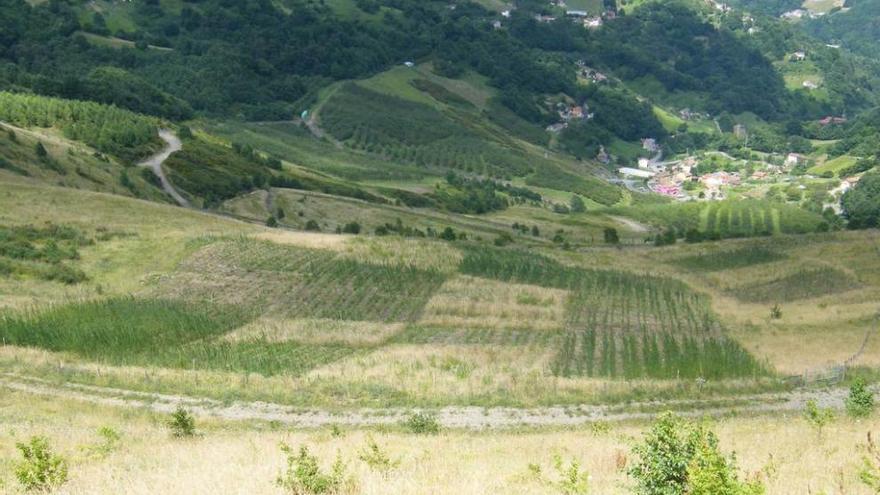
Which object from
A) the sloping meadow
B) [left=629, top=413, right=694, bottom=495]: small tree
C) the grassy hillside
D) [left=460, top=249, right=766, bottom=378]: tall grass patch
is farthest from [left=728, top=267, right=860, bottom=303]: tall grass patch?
[left=629, top=413, right=694, bottom=495]: small tree

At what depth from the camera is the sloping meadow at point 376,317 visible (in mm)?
42781

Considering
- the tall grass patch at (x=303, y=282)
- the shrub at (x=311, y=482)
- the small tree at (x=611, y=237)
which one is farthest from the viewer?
the small tree at (x=611, y=237)

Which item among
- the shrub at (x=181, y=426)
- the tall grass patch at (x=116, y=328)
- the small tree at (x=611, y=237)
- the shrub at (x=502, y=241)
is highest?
the small tree at (x=611, y=237)

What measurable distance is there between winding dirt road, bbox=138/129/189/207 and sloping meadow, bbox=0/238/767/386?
42.7 metres

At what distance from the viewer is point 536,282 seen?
63219mm

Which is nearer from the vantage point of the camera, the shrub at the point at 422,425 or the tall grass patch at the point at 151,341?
the shrub at the point at 422,425

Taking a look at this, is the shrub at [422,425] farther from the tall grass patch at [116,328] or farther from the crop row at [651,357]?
the tall grass patch at [116,328]

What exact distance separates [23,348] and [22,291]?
977 centimetres

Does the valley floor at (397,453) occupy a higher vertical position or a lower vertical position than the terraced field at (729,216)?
lower

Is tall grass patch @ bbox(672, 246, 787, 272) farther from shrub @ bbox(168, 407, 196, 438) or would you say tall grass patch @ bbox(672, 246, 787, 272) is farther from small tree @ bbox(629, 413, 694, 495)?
small tree @ bbox(629, 413, 694, 495)

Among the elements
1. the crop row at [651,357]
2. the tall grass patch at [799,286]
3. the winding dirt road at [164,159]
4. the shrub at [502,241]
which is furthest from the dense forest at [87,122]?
the crop row at [651,357]

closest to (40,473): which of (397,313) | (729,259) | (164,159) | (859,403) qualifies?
(859,403)

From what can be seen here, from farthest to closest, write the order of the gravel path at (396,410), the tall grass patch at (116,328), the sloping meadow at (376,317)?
1. the sloping meadow at (376,317)
2. the tall grass patch at (116,328)
3. the gravel path at (396,410)

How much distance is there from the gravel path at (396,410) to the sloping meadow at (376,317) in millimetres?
4799
